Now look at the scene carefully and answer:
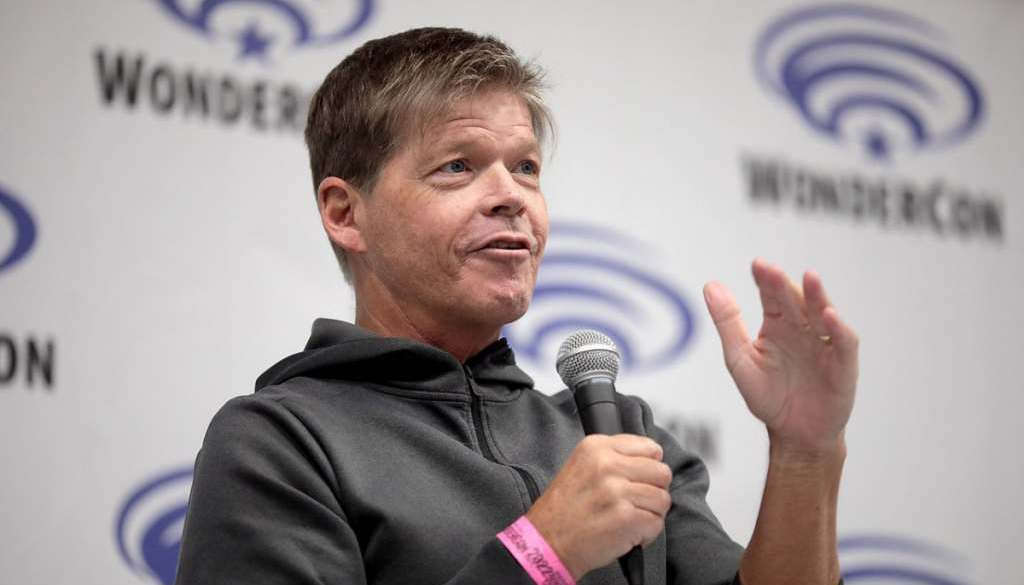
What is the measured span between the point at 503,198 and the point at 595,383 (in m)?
0.37

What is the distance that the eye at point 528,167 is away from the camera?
184 cm

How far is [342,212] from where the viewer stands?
1893 millimetres

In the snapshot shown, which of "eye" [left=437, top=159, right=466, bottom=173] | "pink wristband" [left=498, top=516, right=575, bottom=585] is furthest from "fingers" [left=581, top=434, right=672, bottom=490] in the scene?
"eye" [left=437, top=159, right=466, bottom=173]

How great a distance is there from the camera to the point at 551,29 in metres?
3.02

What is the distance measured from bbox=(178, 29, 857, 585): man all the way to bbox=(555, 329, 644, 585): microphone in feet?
0.13

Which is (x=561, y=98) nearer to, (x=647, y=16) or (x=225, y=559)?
(x=647, y=16)

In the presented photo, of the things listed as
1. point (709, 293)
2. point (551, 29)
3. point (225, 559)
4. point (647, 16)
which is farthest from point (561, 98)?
point (225, 559)

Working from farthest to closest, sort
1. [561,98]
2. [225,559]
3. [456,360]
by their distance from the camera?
[561,98] < [456,360] < [225,559]

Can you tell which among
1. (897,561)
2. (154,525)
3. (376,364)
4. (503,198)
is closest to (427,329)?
(376,364)

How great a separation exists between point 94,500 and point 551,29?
4.99 feet

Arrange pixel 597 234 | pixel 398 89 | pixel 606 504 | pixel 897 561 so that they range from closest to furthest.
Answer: pixel 606 504
pixel 398 89
pixel 597 234
pixel 897 561

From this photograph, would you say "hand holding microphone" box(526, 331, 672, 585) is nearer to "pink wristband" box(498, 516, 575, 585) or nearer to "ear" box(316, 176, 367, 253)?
"pink wristband" box(498, 516, 575, 585)

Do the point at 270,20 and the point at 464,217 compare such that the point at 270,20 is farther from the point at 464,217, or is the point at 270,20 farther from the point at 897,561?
the point at 897,561

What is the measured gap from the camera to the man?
140cm
